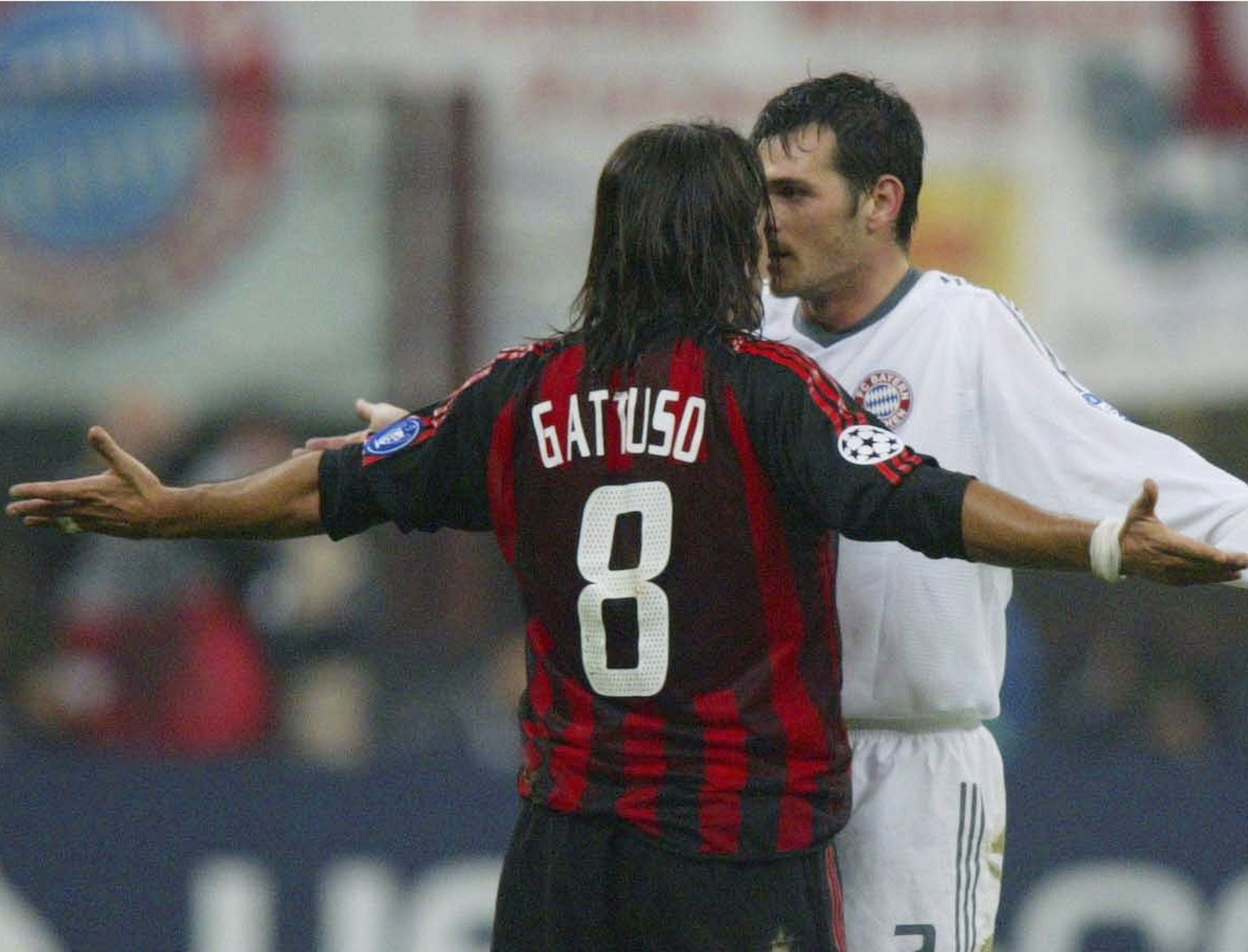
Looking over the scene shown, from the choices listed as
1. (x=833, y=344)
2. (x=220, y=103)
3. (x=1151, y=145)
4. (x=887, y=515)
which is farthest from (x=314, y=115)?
(x=887, y=515)

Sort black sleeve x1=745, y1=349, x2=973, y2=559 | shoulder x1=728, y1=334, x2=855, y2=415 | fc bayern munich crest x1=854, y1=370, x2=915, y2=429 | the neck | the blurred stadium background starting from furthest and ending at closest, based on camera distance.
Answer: the blurred stadium background
the neck
fc bayern munich crest x1=854, y1=370, x2=915, y2=429
shoulder x1=728, y1=334, x2=855, y2=415
black sleeve x1=745, y1=349, x2=973, y2=559

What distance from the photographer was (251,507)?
3.41 m

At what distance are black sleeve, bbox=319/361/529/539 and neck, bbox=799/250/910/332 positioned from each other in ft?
2.29

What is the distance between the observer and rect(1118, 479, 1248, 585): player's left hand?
2.86 meters

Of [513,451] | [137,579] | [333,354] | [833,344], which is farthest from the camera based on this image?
[333,354]

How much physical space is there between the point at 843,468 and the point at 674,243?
1.59 ft

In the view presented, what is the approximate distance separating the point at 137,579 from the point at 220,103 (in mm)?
2186

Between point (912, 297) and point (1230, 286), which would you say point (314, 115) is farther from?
point (912, 297)

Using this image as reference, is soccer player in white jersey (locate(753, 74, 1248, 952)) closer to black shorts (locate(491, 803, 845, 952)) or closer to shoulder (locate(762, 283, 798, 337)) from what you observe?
shoulder (locate(762, 283, 798, 337))

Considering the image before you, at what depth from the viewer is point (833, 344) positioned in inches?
149

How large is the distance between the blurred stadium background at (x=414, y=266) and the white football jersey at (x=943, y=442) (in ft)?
10.4

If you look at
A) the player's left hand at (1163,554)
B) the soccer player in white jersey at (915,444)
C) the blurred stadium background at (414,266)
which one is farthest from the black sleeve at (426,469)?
the blurred stadium background at (414,266)

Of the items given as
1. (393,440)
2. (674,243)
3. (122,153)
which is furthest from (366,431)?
(122,153)

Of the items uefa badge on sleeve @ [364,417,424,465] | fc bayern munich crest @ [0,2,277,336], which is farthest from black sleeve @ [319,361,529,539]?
fc bayern munich crest @ [0,2,277,336]
